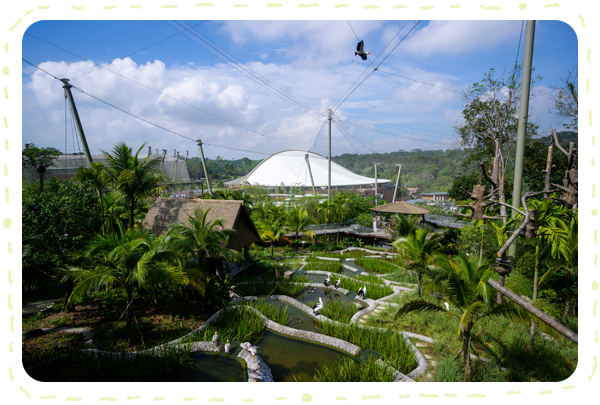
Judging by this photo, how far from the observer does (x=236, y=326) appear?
5594 mm

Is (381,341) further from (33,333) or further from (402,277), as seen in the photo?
(33,333)

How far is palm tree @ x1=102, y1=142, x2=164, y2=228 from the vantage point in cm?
845

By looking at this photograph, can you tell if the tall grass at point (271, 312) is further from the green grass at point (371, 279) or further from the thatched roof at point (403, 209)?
the thatched roof at point (403, 209)

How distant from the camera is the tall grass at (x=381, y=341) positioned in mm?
4449

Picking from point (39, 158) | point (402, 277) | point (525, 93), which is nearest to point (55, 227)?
point (39, 158)

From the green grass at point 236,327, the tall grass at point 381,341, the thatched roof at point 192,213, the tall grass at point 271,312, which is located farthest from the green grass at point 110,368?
the thatched roof at point 192,213

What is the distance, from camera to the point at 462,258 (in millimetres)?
3650

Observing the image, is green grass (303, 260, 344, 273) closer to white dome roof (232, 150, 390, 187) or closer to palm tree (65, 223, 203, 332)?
palm tree (65, 223, 203, 332)

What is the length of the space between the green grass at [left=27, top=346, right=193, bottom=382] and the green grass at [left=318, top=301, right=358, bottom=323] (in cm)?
312

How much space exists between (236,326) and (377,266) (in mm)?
6572

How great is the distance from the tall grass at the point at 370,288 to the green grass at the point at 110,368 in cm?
507

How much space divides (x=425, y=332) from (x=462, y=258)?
270 cm

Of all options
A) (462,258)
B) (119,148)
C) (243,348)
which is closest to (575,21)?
(462,258)
